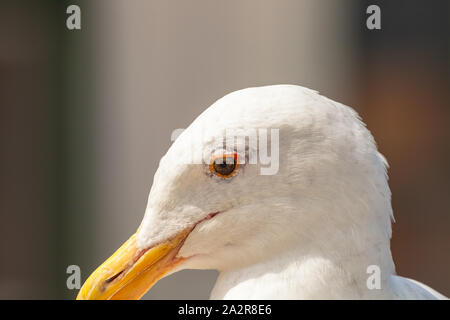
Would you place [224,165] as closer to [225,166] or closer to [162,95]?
[225,166]

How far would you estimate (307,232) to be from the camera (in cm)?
100

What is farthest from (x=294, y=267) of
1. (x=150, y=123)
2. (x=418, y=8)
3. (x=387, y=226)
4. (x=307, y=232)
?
(x=418, y=8)

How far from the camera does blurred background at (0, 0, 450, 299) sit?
7.35ft

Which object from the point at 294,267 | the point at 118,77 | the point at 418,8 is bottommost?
the point at 294,267

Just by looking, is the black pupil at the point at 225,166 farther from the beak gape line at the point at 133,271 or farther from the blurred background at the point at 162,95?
the blurred background at the point at 162,95

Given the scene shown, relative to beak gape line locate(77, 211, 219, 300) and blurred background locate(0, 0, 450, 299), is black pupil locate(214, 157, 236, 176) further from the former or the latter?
blurred background locate(0, 0, 450, 299)

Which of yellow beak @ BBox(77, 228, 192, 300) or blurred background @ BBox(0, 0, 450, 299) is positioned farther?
blurred background @ BBox(0, 0, 450, 299)

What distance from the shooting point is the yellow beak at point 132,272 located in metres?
1.05

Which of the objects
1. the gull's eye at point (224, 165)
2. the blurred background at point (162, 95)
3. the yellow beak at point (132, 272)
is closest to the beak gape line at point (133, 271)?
the yellow beak at point (132, 272)

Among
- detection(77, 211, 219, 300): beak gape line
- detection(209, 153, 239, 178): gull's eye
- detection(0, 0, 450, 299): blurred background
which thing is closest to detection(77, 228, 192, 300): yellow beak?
detection(77, 211, 219, 300): beak gape line

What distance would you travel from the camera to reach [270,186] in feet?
3.31

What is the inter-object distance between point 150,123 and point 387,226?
1352 millimetres
